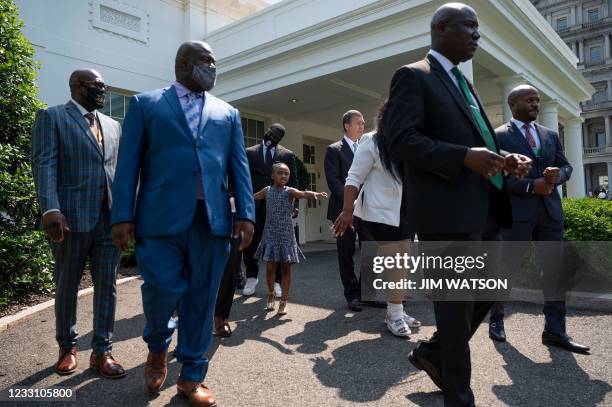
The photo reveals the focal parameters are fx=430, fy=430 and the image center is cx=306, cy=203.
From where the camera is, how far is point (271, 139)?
5.43m

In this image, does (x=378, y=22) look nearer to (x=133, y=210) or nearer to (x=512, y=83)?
(x=512, y=83)

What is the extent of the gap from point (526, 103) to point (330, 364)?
2587mm

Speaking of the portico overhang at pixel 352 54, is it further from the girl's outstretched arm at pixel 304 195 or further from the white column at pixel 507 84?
the girl's outstretched arm at pixel 304 195

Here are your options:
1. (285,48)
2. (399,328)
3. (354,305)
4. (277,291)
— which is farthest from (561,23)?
(399,328)

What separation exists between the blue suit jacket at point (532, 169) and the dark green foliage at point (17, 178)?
5.00 m

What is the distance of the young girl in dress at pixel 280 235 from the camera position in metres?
4.42

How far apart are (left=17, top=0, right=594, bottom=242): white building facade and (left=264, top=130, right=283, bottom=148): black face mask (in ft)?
13.0

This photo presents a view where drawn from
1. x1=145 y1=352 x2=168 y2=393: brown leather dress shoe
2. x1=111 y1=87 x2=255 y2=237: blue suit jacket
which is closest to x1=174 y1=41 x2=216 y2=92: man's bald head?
x1=111 y1=87 x2=255 y2=237: blue suit jacket

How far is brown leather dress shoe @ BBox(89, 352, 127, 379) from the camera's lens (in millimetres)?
2732

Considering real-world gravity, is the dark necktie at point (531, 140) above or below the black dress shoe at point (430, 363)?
above

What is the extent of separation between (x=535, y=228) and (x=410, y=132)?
2.14 meters

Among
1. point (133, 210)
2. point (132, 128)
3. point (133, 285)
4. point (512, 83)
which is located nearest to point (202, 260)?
point (133, 210)

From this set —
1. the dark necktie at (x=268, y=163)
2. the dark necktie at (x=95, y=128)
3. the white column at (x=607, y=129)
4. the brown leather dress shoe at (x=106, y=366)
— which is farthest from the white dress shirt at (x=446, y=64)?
the white column at (x=607, y=129)

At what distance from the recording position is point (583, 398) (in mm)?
2367
